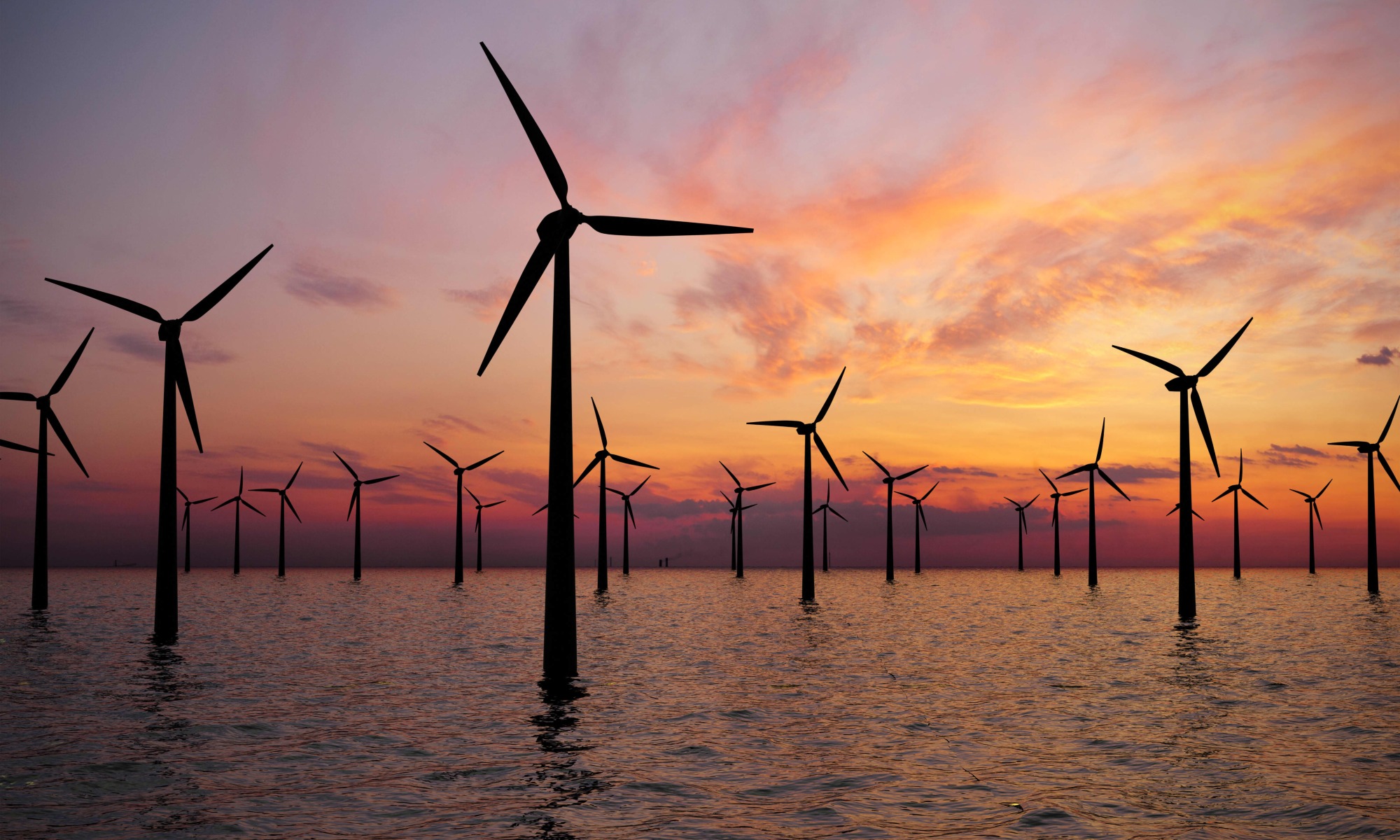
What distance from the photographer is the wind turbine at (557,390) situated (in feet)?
105

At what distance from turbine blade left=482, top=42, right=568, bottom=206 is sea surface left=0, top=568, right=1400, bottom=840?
19.2 meters

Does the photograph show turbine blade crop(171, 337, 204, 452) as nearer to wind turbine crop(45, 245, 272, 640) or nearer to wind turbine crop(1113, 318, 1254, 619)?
wind turbine crop(45, 245, 272, 640)

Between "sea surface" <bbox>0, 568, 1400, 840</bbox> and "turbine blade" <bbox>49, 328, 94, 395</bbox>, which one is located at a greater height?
"turbine blade" <bbox>49, 328, 94, 395</bbox>

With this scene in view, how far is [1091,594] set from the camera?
4975 inches

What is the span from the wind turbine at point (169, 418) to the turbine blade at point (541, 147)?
23358mm

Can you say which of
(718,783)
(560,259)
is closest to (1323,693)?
(718,783)

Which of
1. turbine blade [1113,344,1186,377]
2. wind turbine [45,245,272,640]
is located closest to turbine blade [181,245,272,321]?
wind turbine [45,245,272,640]

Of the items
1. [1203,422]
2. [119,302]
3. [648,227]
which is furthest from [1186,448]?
→ [119,302]

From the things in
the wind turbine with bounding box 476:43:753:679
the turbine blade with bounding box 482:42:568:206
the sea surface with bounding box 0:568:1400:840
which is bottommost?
the sea surface with bounding box 0:568:1400:840

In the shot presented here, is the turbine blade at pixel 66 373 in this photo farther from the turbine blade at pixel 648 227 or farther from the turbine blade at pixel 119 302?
the turbine blade at pixel 648 227

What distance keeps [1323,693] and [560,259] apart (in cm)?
3059

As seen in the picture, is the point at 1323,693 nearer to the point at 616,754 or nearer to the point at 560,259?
the point at 616,754

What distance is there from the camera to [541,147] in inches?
1465

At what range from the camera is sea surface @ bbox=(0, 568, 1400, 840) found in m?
16.3
